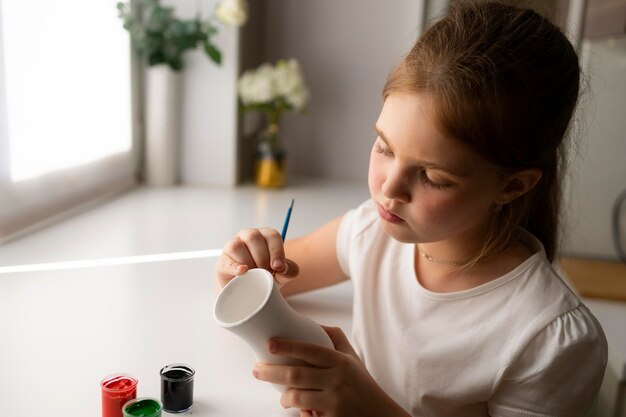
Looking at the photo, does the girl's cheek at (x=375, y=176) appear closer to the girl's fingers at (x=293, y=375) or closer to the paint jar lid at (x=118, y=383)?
the girl's fingers at (x=293, y=375)

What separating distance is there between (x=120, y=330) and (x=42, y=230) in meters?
0.55

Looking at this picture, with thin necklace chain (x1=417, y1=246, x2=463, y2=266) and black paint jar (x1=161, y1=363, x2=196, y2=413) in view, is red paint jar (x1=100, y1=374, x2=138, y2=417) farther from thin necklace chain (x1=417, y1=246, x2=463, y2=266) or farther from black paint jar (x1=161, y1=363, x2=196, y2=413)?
thin necklace chain (x1=417, y1=246, x2=463, y2=266)

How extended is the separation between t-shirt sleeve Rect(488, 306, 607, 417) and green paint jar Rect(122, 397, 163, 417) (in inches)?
16.9

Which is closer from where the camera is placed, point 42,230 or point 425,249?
point 425,249

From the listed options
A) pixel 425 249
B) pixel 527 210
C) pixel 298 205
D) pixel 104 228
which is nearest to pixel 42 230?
pixel 104 228

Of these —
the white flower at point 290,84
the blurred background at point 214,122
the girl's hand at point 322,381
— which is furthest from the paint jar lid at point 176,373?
the white flower at point 290,84

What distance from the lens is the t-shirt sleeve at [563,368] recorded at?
74 cm

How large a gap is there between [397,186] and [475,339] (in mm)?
249

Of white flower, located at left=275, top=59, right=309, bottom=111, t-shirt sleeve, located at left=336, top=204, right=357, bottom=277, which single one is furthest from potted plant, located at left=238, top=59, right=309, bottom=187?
t-shirt sleeve, located at left=336, top=204, right=357, bottom=277

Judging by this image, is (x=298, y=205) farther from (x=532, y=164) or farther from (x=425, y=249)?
(x=532, y=164)

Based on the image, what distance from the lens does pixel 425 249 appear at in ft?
3.06

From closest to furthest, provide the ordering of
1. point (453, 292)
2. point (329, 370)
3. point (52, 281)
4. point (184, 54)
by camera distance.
Result: point (329, 370) < point (453, 292) < point (52, 281) < point (184, 54)

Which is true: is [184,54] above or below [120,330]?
above

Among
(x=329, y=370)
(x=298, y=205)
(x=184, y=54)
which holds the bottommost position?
(x=298, y=205)
